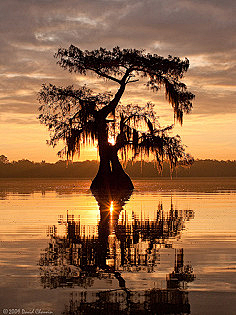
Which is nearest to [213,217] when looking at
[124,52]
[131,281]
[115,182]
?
[131,281]

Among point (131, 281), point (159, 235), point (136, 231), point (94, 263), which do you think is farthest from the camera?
point (136, 231)

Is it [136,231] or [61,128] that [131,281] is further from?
[61,128]

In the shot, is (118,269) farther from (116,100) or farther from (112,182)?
(116,100)

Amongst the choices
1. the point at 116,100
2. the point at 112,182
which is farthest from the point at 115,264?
the point at 116,100

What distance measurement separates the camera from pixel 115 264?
4289 millimetres

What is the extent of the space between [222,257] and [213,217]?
4.25 metres

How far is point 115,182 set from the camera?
27938 mm

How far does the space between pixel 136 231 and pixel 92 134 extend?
21.1 meters

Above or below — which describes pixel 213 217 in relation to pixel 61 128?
below

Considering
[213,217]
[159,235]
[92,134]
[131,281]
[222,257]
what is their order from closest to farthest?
[131,281], [222,257], [159,235], [213,217], [92,134]

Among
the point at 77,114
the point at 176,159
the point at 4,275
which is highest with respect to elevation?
the point at 77,114

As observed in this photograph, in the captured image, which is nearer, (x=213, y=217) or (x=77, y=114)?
(x=213, y=217)

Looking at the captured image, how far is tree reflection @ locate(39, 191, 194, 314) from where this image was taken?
301 cm

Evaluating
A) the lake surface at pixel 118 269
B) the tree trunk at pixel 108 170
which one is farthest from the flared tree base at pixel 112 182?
the lake surface at pixel 118 269
